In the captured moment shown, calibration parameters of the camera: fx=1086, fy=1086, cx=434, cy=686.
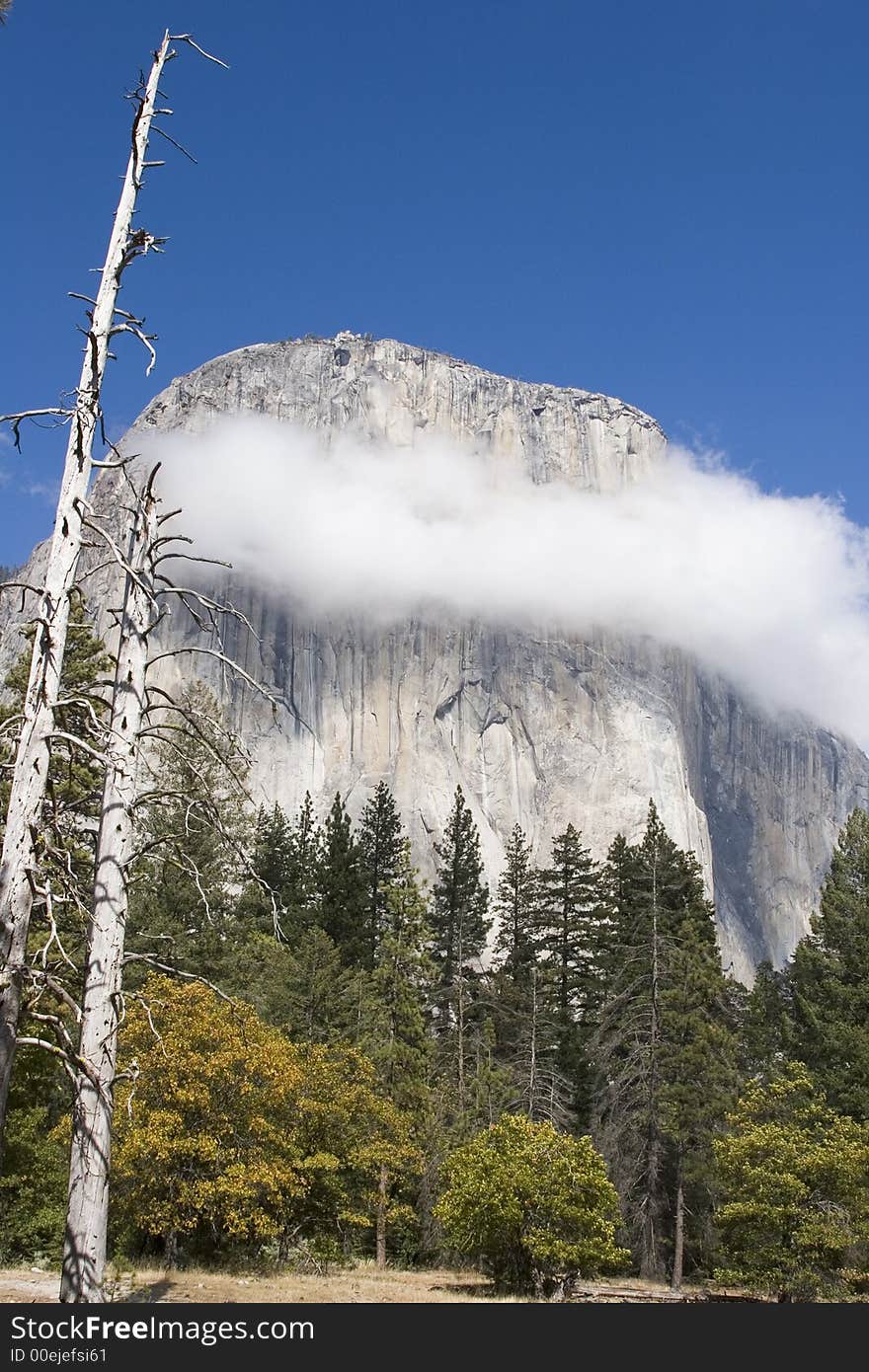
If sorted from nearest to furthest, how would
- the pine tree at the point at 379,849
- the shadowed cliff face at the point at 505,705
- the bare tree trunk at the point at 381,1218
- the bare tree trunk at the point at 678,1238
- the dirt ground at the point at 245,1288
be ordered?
1. the dirt ground at the point at 245,1288
2. the bare tree trunk at the point at 381,1218
3. the bare tree trunk at the point at 678,1238
4. the pine tree at the point at 379,849
5. the shadowed cliff face at the point at 505,705

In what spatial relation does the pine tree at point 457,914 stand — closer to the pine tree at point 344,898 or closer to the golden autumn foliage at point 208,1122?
the pine tree at point 344,898

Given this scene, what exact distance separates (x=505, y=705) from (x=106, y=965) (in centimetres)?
10265

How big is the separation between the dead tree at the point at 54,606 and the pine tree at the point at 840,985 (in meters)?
24.9

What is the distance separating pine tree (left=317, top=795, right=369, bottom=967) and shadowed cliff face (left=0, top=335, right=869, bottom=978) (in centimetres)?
3552

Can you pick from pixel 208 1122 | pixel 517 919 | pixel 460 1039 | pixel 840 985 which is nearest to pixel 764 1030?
pixel 840 985

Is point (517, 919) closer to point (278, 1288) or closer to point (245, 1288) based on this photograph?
point (278, 1288)

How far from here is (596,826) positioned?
10419 cm

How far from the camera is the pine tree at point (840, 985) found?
88.6ft

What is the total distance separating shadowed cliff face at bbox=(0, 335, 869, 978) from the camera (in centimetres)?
10369

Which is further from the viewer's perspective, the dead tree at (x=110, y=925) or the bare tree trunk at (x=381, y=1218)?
the bare tree trunk at (x=381, y=1218)

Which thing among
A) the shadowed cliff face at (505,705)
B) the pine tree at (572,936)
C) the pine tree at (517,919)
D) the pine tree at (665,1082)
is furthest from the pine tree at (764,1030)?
the shadowed cliff face at (505,705)

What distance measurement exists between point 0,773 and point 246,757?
166 cm

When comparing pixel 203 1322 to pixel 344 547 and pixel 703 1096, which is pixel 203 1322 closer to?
pixel 703 1096

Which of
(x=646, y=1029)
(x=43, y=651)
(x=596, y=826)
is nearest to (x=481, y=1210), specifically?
(x=646, y=1029)
